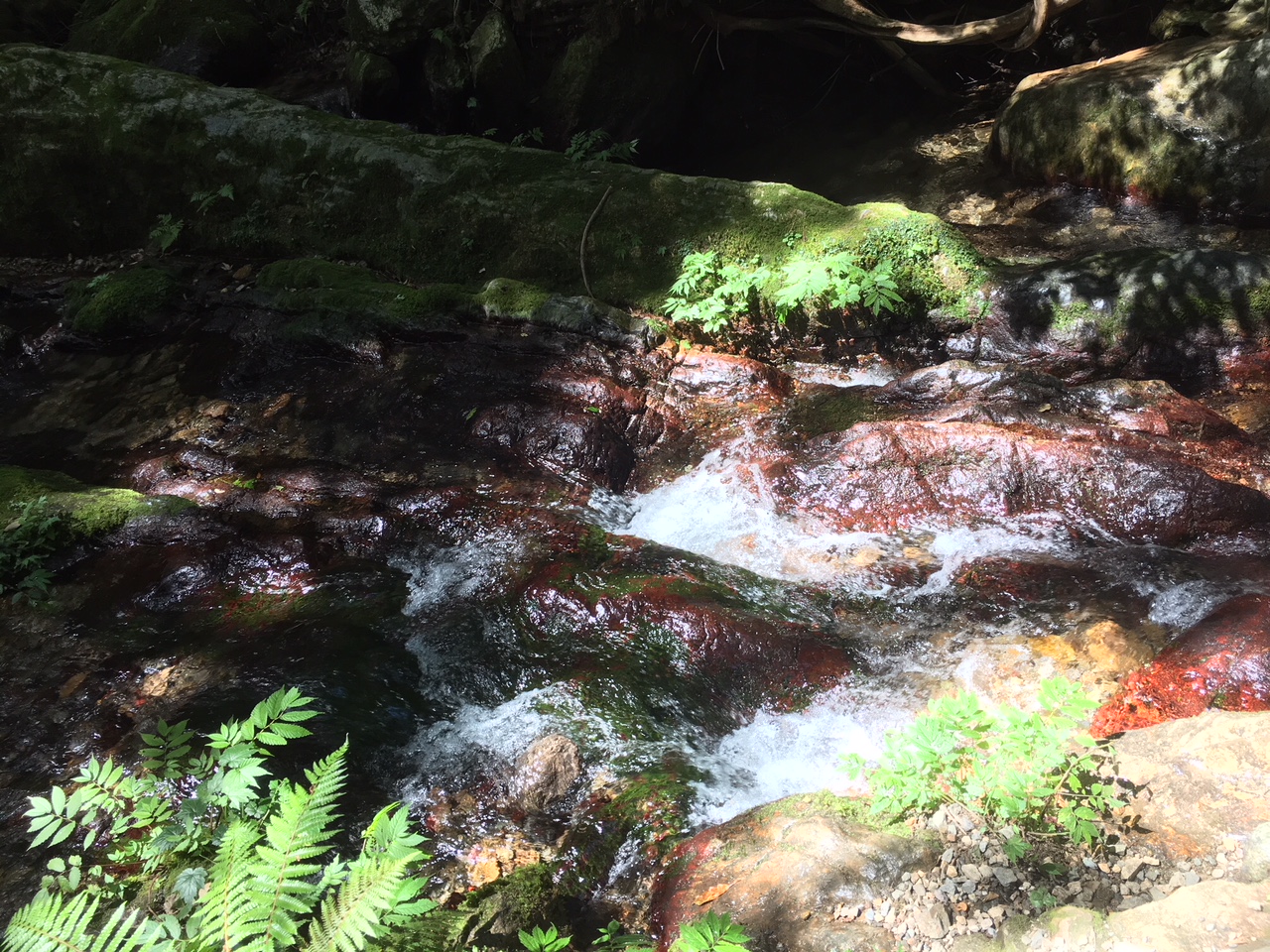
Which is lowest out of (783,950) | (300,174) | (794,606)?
(794,606)

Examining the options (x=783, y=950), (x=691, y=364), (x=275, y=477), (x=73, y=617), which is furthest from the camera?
(x=691, y=364)

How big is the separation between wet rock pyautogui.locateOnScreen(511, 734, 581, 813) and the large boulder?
8535 millimetres

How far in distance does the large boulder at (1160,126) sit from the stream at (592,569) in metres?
3.47

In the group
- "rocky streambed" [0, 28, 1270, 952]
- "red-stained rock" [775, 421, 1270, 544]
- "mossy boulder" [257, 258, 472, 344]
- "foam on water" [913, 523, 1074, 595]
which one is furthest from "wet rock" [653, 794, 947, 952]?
"mossy boulder" [257, 258, 472, 344]

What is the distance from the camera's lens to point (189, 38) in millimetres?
11281

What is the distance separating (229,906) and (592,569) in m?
3.04

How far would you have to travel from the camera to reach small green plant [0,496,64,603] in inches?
209

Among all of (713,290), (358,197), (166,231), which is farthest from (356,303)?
(713,290)

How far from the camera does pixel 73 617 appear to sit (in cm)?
512

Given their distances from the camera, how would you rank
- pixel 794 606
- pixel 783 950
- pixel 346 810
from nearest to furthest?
pixel 783 950, pixel 346 810, pixel 794 606

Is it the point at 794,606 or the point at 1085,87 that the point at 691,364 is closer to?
the point at 794,606

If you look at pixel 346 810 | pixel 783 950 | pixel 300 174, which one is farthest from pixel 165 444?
pixel 783 950

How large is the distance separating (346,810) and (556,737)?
1025 mm

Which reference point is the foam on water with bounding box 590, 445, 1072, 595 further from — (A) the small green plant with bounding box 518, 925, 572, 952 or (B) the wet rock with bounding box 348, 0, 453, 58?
(B) the wet rock with bounding box 348, 0, 453, 58
